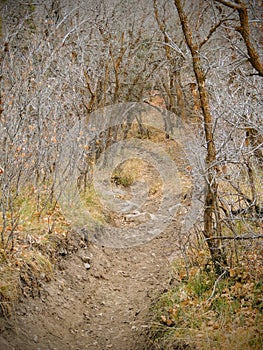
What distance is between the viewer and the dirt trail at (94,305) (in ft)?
12.1

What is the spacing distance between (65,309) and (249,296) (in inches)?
81.6

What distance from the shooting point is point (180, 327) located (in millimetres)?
3535

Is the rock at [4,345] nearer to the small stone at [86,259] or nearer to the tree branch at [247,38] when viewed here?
the small stone at [86,259]

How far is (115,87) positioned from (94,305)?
238 inches

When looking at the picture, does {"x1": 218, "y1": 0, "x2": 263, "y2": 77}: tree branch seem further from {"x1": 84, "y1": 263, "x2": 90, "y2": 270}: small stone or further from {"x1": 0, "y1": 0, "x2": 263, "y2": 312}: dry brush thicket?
{"x1": 84, "y1": 263, "x2": 90, "y2": 270}: small stone

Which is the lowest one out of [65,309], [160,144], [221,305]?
[65,309]

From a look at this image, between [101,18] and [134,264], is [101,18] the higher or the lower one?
the higher one

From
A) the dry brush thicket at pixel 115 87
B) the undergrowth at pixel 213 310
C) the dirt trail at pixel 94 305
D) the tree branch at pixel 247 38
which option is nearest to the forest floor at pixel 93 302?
the dirt trail at pixel 94 305

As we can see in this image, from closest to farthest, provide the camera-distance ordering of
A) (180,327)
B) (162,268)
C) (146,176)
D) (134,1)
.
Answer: (180,327)
(162,268)
(146,176)
(134,1)

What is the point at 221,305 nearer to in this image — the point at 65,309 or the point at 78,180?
the point at 65,309

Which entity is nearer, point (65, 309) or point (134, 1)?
point (65, 309)

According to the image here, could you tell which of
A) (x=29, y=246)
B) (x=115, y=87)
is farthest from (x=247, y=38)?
(x=115, y=87)

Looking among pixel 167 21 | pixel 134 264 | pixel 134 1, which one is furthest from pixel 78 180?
pixel 167 21

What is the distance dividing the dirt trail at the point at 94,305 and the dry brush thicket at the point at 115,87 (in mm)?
736
